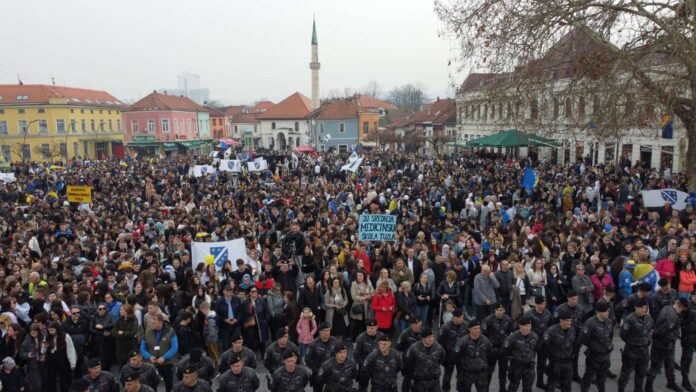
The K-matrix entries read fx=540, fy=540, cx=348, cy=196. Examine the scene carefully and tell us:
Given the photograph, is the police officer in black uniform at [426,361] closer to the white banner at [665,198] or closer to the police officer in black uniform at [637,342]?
the police officer in black uniform at [637,342]

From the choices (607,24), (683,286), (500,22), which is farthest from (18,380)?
(607,24)

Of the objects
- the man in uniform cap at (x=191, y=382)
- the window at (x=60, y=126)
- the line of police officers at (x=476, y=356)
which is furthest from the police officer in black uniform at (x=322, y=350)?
the window at (x=60, y=126)

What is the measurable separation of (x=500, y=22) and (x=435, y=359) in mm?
10528

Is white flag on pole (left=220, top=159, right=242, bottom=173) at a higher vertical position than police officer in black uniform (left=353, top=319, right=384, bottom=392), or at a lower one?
higher

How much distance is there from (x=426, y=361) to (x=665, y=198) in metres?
10.7

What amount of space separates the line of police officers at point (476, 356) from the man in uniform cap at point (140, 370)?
0.01m

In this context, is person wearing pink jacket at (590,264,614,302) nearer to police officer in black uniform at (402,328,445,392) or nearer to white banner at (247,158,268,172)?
police officer in black uniform at (402,328,445,392)

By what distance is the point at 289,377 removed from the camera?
6242 mm

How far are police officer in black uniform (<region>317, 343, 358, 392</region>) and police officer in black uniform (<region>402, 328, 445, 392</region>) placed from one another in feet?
2.54

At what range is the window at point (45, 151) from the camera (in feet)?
199

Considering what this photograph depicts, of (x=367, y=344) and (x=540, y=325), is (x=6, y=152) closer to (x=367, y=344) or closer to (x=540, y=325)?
(x=367, y=344)

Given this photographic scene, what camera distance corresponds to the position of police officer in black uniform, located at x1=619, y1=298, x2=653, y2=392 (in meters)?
7.03

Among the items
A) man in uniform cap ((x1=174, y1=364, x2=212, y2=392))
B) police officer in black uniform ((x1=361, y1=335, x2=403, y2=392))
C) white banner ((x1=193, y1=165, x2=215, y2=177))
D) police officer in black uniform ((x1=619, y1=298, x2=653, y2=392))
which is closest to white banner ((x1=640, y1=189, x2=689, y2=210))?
police officer in black uniform ((x1=619, y1=298, x2=653, y2=392))

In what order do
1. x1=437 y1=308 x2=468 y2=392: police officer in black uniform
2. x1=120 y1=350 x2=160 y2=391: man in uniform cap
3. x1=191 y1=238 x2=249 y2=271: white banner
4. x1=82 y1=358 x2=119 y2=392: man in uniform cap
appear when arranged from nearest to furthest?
x1=82 y1=358 x2=119 y2=392: man in uniform cap
x1=120 y1=350 x2=160 y2=391: man in uniform cap
x1=437 y1=308 x2=468 y2=392: police officer in black uniform
x1=191 y1=238 x2=249 y2=271: white banner
